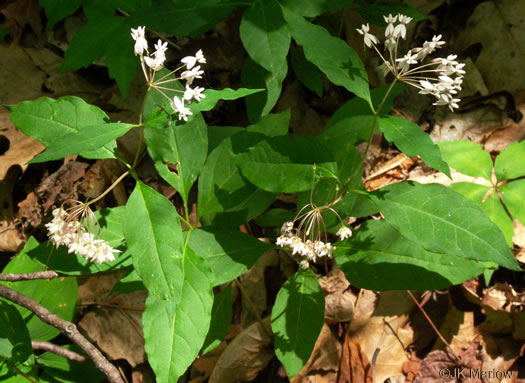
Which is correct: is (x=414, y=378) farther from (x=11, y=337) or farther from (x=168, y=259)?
(x=11, y=337)

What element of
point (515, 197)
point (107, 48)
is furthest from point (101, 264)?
point (515, 197)

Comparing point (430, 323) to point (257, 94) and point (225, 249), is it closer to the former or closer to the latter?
point (225, 249)

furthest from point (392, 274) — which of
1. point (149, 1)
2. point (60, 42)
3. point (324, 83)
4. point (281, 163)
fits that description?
point (60, 42)

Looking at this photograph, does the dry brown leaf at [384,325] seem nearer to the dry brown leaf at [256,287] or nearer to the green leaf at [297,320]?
the dry brown leaf at [256,287]

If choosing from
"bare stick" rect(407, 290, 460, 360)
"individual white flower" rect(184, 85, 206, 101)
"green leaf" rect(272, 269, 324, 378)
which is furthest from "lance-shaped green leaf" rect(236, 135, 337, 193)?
"bare stick" rect(407, 290, 460, 360)

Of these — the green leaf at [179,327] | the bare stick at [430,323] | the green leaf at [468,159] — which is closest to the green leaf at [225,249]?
the green leaf at [179,327]

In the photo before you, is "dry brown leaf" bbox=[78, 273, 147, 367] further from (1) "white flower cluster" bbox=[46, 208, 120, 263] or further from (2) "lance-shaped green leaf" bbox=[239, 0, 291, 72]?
(2) "lance-shaped green leaf" bbox=[239, 0, 291, 72]

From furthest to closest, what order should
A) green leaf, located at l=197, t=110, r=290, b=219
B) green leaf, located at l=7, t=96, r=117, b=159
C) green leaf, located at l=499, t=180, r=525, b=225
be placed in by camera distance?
green leaf, located at l=499, t=180, r=525, b=225, green leaf, located at l=197, t=110, r=290, b=219, green leaf, located at l=7, t=96, r=117, b=159
